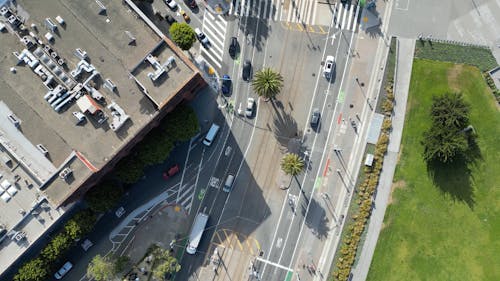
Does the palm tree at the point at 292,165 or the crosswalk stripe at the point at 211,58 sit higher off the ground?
the crosswalk stripe at the point at 211,58

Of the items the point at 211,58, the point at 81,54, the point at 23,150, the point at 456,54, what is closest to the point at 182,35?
the point at 211,58

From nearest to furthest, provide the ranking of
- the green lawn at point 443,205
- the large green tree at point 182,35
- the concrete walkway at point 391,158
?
the large green tree at point 182,35, the green lawn at point 443,205, the concrete walkway at point 391,158

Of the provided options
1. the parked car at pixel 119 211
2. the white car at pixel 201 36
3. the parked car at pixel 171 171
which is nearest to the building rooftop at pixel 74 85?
the parked car at pixel 171 171

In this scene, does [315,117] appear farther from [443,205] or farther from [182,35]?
[443,205]

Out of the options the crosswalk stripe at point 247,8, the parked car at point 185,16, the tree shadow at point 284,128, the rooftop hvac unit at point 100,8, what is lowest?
the tree shadow at point 284,128

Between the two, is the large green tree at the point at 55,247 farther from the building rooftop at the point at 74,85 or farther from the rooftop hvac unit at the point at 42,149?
the rooftop hvac unit at the point at 42,149
